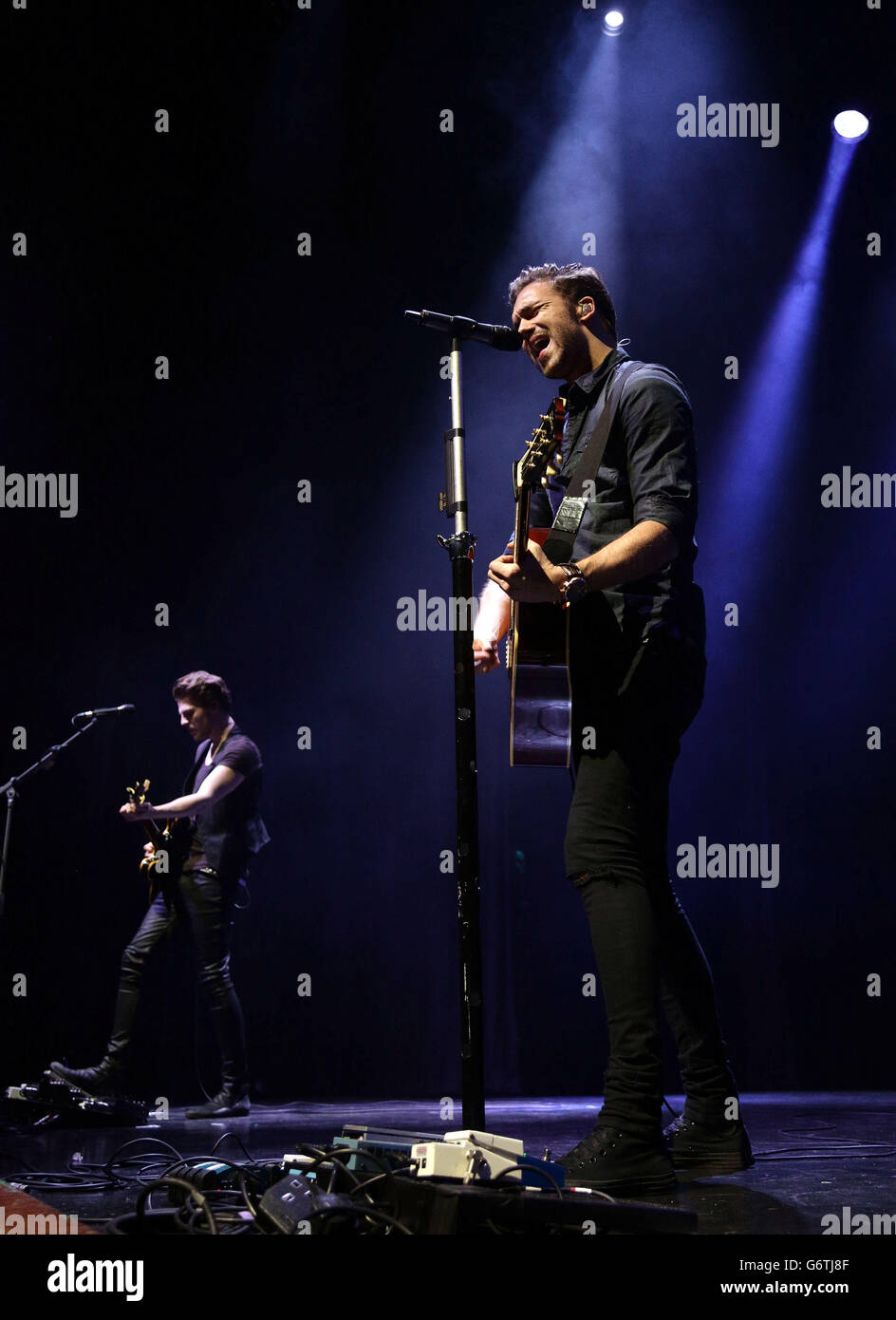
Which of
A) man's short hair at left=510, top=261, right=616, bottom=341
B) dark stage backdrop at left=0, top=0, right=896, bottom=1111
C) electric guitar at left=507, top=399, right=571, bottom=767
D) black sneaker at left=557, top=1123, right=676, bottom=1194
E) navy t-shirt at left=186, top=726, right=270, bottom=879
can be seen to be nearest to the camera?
black sneaker at left=557, top=1123, right=676, bottom=1194

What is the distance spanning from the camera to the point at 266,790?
6.00 metres

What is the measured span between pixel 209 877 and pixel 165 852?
0.24 metres

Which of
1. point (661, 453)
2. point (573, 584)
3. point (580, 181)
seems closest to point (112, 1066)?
point (573, 584)

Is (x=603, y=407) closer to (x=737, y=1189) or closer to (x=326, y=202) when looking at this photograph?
(x=737, y=1189)

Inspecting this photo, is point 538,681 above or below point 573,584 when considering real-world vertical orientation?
below

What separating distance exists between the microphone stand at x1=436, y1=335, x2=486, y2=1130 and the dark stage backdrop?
3.32 metres

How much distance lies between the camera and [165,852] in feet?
16.6

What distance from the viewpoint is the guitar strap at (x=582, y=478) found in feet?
8.77

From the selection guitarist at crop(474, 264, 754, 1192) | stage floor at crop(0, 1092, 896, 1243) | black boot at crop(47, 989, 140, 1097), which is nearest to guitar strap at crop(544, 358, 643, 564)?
guitarist at crop(474, 264, 754, 1192)

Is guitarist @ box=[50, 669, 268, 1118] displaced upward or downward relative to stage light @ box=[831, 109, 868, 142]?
downward

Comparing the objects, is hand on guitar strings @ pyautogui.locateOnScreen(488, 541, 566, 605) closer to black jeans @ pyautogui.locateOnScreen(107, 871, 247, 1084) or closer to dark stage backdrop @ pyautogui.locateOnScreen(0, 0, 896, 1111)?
black jeans @ pyautogui.locateOnScreen(107, 871, 247, 1084)

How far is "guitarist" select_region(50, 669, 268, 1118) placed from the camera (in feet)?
15.8

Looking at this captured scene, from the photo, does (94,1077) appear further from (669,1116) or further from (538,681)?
(538,681)

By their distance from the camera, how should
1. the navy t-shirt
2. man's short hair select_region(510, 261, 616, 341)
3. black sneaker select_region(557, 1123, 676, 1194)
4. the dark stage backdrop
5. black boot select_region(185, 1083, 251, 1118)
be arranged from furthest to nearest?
the dark stage backdrop → the navy t-shirt → black boot select_region(185, 1083, 251, 1118) → man's short hair select_region(510, 261, 616, 341) → black sneaker select_region(557, 1123, 676, 1194)
